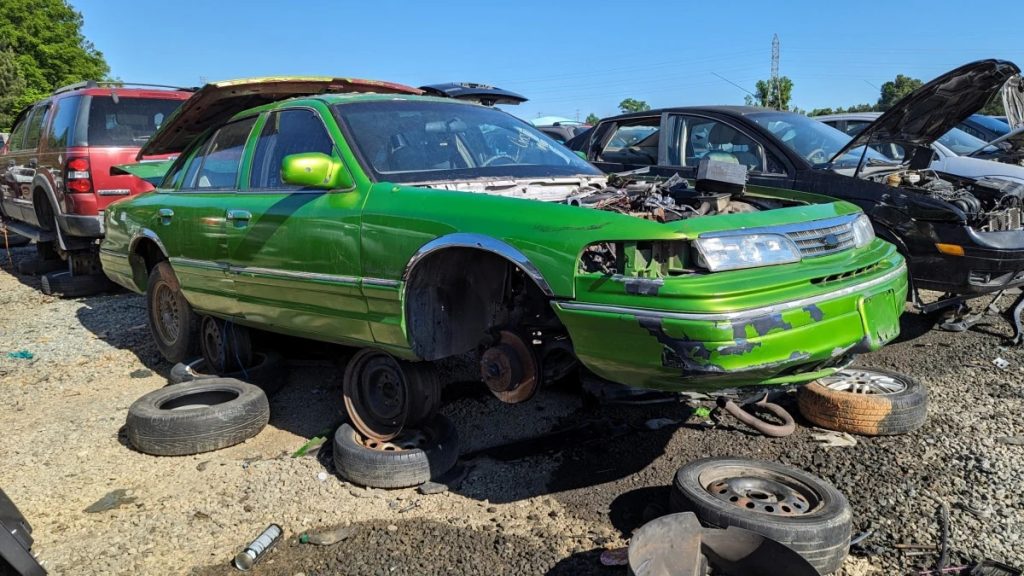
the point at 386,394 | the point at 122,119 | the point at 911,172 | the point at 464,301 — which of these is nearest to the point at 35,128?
the point at 122,119

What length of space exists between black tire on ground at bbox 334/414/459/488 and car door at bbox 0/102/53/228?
666 centimetres

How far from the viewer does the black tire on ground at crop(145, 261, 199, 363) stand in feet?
16.5

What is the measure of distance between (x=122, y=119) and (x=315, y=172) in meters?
5.17

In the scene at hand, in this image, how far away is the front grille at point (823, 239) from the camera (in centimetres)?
285

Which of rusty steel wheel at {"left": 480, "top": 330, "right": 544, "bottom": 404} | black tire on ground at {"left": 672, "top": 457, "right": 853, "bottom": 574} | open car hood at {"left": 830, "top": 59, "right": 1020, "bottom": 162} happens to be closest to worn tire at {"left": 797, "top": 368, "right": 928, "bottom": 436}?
black tire on ground at {"left": 672, "top": 457, "right": 853, "bottom": 574}

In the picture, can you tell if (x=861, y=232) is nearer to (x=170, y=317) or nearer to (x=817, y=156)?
(x=817, y=156)

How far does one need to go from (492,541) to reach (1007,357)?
4.10 meters

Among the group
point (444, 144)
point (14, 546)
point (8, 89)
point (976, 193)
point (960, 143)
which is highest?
point (8, 89)

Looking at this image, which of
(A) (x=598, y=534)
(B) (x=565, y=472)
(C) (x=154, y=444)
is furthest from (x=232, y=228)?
(A) (x=598, y=534)

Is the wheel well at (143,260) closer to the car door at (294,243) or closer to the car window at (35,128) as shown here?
the car door at (294,243)

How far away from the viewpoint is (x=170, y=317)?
5266 mm

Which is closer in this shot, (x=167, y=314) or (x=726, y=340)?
(x=726, y=340)

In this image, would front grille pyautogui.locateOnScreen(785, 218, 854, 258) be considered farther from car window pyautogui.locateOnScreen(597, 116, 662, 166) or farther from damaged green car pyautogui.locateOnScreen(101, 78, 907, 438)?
car window pyautogui.locateOnScreen(597, 116, 662, 166)

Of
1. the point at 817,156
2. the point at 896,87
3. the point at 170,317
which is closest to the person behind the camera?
the point at 170,317
